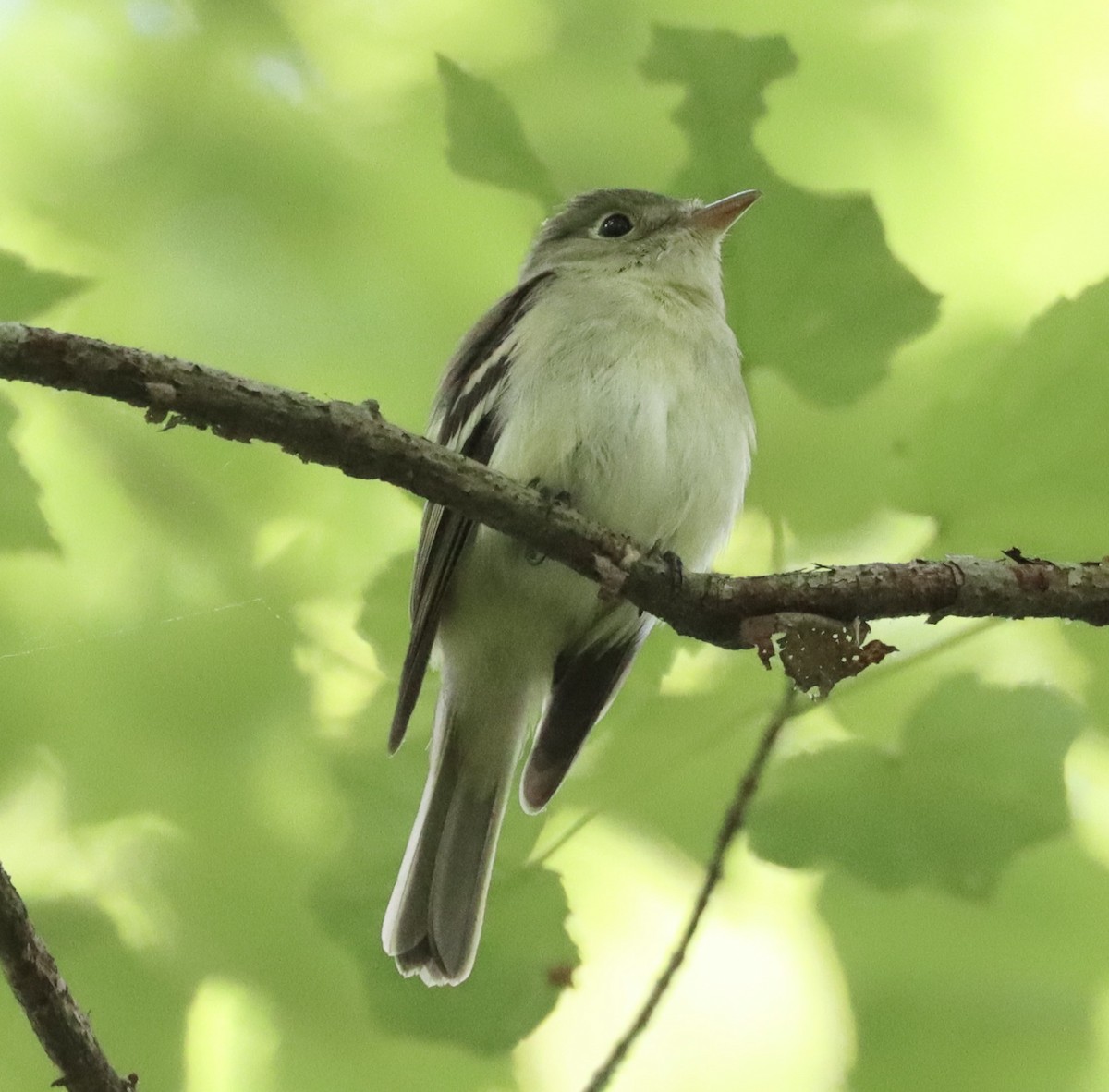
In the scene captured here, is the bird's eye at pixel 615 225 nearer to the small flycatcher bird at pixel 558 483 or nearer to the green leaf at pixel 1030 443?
the small flycatcher bird at pixel 558 483

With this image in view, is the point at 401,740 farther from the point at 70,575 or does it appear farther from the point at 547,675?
the point at 547,675

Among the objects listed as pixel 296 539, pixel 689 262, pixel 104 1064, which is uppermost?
pixel 689 262

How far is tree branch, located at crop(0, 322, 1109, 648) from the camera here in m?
1.07

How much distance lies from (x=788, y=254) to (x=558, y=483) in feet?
1.60

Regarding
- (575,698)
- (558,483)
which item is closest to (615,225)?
(558,483)

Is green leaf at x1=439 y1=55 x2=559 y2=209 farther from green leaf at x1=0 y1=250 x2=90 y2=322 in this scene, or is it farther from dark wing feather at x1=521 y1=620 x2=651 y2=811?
dark wing feather at x1=521 y1=620 x2=651 y2=811

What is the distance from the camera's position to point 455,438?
1.93m

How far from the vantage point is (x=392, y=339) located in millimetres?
1596

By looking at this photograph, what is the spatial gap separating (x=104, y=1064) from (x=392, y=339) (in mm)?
855

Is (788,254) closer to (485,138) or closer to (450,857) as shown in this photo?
(485,138)

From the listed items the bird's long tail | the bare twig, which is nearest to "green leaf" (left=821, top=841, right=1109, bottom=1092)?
the bird's long tail

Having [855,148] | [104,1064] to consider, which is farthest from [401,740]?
[855,148]

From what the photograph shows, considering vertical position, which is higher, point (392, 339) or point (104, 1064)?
point (392, 339)

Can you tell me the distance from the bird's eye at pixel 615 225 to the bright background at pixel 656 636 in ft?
1.59
